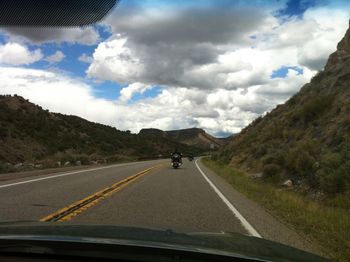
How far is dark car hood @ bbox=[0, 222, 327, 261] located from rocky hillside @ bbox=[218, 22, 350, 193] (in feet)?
39.3

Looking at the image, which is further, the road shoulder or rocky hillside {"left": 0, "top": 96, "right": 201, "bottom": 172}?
rocky hillside {"left": 0, "top": 96, "right": 201, "bottom": 172}

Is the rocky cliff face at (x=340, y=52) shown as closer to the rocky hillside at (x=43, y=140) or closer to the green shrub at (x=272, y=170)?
the green shrub at (x=272, y=170)

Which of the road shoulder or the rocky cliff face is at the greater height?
the rocky cliff face

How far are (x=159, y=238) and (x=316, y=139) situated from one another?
2275 cm

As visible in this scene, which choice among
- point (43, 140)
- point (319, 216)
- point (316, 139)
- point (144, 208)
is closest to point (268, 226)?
point (319, 216)

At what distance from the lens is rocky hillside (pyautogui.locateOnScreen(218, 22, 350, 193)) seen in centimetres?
1895

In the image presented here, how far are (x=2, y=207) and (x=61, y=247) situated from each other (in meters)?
9.22

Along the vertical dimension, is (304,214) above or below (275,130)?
below

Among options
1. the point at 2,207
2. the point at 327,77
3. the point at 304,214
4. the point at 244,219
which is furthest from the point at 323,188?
the point at 327,77

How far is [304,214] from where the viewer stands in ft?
43.1

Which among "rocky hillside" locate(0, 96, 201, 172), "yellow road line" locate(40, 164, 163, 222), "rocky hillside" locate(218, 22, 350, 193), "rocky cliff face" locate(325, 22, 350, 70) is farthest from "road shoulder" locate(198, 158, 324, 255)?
"rocky cliff face" locate(325, 22, 350, 70)

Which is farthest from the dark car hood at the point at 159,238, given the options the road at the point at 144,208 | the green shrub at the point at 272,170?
the green shrub at the point at 272,170

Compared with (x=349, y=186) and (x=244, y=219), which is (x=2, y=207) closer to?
(x=244, y=219)

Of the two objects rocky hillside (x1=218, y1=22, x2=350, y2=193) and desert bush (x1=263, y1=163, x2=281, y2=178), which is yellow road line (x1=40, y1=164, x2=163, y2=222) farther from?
desert bush (x1=263, y1=163, x2=281, y2=178)
